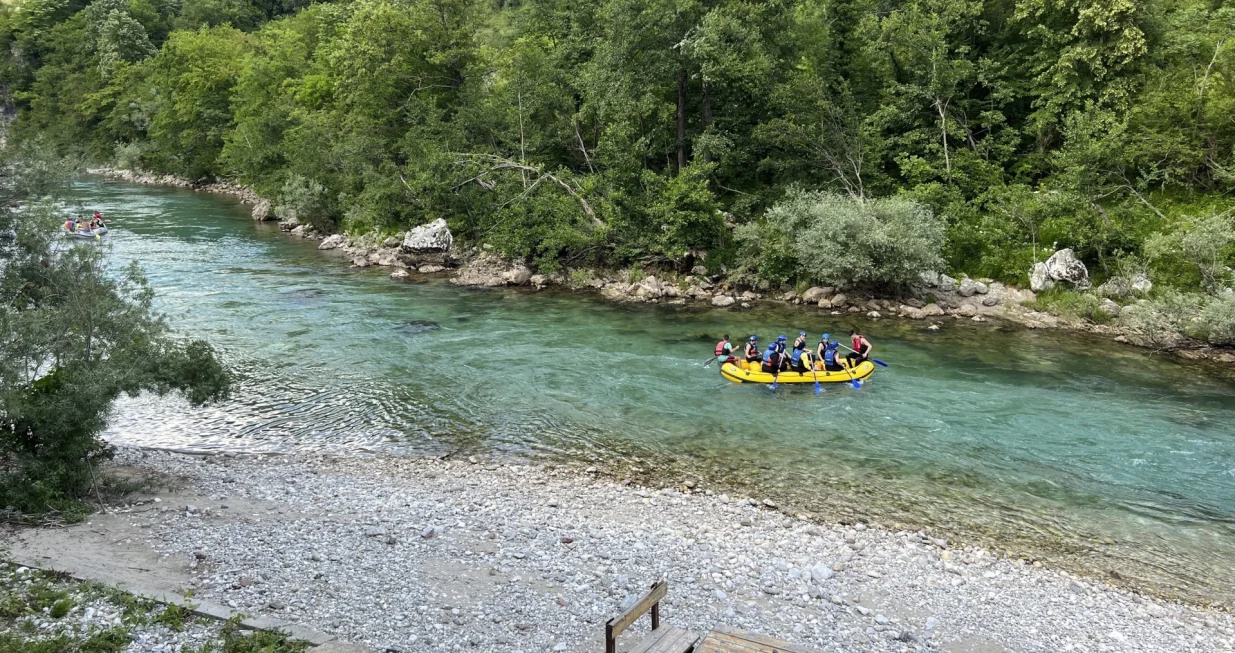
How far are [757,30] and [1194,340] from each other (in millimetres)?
19102

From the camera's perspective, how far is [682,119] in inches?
1280

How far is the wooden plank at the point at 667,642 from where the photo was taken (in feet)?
23.0

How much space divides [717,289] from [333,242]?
23.1 m

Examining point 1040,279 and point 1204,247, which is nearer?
point 1204,247

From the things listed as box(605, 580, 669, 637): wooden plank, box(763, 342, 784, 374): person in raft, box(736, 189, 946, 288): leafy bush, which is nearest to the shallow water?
box(763, 342, 784, 374): person in raft

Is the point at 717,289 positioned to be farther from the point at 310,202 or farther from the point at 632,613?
the point at 310,202

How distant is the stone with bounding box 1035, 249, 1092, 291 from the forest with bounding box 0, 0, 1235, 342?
881 mm

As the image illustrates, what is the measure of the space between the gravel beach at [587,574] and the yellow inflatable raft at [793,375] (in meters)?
6.82

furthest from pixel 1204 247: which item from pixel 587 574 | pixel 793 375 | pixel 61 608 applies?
pixel 61 608

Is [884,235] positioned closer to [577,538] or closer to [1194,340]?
[1194,340]

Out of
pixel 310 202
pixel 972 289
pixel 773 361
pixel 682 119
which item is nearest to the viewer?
pixel 773 361

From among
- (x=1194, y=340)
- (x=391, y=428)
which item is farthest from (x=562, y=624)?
(x=1194, y=340)

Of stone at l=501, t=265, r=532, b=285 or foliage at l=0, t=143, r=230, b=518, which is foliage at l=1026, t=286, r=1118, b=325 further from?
foliage at l=0, t=143, r=230, b=518

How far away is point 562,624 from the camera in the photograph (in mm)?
8680
